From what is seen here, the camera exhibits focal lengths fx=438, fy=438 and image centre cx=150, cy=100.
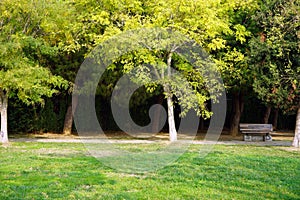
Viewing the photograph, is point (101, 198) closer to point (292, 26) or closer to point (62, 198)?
point (62, 198)

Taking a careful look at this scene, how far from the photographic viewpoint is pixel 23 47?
642 inches

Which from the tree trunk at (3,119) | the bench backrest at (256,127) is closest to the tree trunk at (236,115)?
the bench backrest at (256,127)

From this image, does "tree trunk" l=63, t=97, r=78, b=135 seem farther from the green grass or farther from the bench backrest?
the green grass

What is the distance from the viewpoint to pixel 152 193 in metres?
7.80

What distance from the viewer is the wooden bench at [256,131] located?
62.1 feet

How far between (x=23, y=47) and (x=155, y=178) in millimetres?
9324

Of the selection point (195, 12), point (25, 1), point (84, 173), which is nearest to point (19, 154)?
point (84, 173)

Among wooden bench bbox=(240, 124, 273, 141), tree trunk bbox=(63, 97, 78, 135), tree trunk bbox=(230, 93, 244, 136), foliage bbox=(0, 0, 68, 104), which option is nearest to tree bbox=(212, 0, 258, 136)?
tree trunk bbox=(230, 93, 244, 136)

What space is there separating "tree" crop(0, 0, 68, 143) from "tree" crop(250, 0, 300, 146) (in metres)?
7.94

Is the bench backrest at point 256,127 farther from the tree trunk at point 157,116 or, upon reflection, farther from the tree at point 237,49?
the tree trunk at point 157,116

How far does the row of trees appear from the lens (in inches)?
616

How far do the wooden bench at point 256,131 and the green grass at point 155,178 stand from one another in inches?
229

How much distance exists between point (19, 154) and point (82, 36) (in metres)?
8.05

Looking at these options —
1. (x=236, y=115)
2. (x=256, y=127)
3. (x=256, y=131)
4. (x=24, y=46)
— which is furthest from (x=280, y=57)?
(x=24, y=46)
